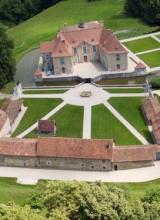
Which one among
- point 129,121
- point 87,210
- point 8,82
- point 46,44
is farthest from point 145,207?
point 46,44

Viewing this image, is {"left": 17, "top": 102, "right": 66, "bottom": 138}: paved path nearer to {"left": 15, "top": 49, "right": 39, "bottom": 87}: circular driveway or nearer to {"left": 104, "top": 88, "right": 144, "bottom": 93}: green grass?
{"left": 104, "top": 88, "right": 144, "bottom": 93}: green grass

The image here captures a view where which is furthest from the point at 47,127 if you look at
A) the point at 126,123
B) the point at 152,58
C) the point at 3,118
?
the point at 152,58

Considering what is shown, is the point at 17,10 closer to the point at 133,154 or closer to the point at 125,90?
the point at 125,90

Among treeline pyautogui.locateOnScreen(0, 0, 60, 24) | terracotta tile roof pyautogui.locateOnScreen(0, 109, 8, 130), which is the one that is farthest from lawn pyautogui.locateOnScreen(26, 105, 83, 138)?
treeline pyautogui.locateOnScreen(0, 0, 60, 24)

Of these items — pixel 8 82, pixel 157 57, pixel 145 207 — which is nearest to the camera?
pixel 145 207

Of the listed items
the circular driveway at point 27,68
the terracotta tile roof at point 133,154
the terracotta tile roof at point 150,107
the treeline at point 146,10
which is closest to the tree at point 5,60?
the circular driveway at point 27,68

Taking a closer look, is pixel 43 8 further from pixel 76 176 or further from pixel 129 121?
pixel 76 176
